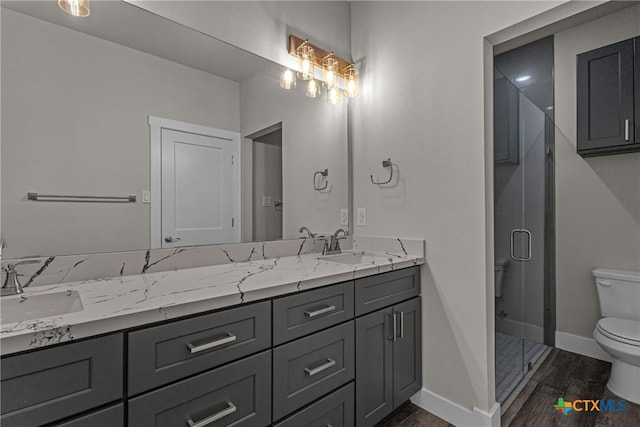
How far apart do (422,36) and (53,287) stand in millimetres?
2184

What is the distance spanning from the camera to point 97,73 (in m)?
1.34

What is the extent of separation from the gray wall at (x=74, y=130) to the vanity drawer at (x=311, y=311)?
0.75m

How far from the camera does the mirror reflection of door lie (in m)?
1.88

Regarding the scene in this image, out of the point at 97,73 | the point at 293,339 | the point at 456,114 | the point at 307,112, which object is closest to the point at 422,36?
the point at 456,114

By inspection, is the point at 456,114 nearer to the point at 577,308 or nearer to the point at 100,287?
the point at 100,287

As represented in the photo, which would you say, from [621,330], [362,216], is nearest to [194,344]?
[362,216]

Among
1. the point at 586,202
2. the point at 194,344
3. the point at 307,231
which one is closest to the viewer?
the point at 194,344

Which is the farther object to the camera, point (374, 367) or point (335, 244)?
point (335, 244)

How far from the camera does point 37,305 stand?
107 centimetres

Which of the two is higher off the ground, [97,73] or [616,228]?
[97,73]

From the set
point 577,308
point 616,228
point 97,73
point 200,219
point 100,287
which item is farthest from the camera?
point 577,308

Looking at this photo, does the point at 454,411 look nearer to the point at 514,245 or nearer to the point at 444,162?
the point at 514,245

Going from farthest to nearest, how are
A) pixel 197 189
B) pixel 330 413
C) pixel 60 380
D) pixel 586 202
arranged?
pixel 586 202 < pixel 197 189 < pixel 330 413 < pixel 60 380

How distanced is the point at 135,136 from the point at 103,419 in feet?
3.59
